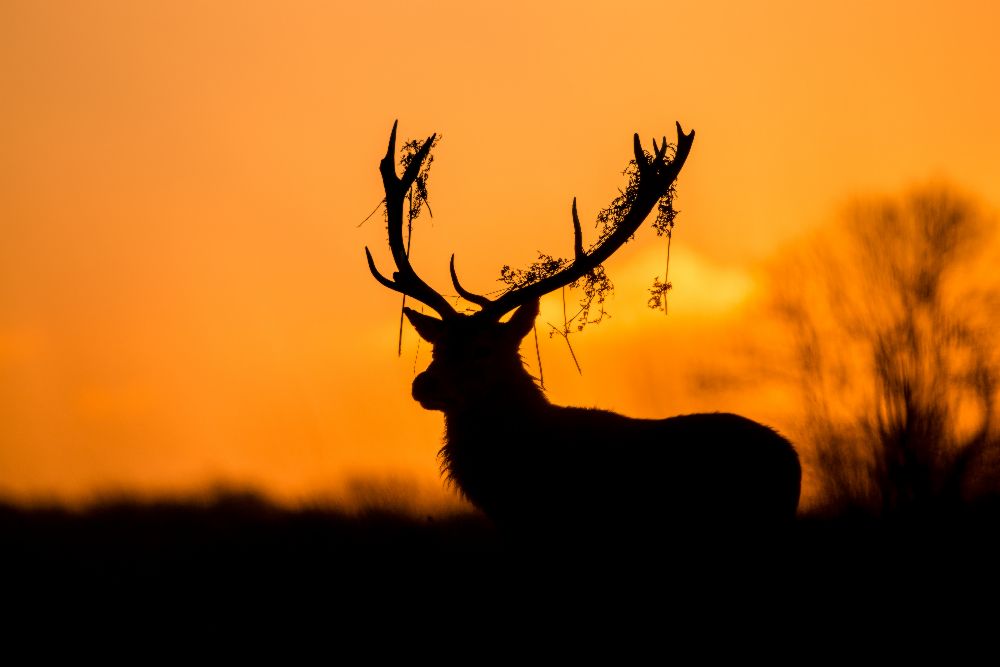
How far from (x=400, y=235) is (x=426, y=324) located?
3.52 feet

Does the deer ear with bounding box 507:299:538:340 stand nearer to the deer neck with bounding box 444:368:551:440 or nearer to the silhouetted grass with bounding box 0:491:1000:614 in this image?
the deer neck with bounding box 444:368:551:440

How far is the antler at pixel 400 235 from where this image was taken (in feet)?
27.7

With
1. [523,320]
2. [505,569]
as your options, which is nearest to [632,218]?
[523,320]

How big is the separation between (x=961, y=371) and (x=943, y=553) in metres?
4.77

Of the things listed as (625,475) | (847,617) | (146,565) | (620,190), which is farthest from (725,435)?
(146,565)

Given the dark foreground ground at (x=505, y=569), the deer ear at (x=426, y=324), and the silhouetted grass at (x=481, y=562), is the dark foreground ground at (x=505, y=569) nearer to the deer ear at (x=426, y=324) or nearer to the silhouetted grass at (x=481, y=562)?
the silhouetted grass at (x=481, y=562)

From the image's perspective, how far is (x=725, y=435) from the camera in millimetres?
7098

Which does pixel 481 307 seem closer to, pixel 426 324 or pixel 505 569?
pixel 426 324

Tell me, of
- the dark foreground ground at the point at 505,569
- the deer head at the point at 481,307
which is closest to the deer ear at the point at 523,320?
the deer head at the point at 481,307

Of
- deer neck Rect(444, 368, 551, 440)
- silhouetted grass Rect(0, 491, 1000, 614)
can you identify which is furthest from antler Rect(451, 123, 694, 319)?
silhouetted grass Rect(0, 491, 1000, 614)

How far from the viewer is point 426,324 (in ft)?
26.3

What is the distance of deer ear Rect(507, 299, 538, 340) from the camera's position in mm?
8062

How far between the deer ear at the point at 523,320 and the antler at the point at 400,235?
1.30ft

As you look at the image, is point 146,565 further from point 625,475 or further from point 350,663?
point 625,475
